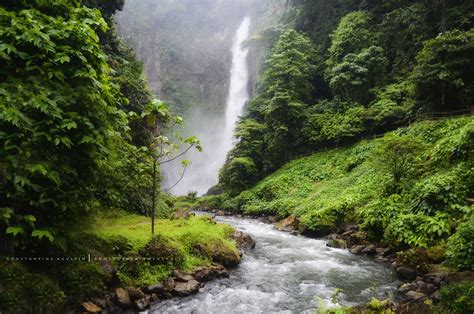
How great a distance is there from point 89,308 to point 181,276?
2.71 m

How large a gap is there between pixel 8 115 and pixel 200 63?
2675 inches

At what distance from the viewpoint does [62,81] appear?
21.9 ft

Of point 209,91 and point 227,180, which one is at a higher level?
point 209,91

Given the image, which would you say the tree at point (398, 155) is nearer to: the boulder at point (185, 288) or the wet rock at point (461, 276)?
the wet rock at point (461, 276)

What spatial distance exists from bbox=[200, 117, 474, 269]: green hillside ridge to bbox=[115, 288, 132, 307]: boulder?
26.6ft

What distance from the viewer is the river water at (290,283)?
8.45m

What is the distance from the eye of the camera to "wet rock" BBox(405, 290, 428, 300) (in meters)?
8.09

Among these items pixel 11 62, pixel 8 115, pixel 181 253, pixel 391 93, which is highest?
pixel 391 93

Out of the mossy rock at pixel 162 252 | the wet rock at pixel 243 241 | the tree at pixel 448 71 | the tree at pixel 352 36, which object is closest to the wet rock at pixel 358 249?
the wet rock at pixel 243 241

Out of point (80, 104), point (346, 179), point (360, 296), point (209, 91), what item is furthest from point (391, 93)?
point (209, 91)

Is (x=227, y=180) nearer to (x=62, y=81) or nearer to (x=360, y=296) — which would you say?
(x=360, y=296)

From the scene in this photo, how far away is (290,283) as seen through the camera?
413 inches

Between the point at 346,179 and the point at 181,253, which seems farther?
the point at 346,179

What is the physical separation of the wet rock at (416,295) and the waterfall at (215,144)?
150 feet
